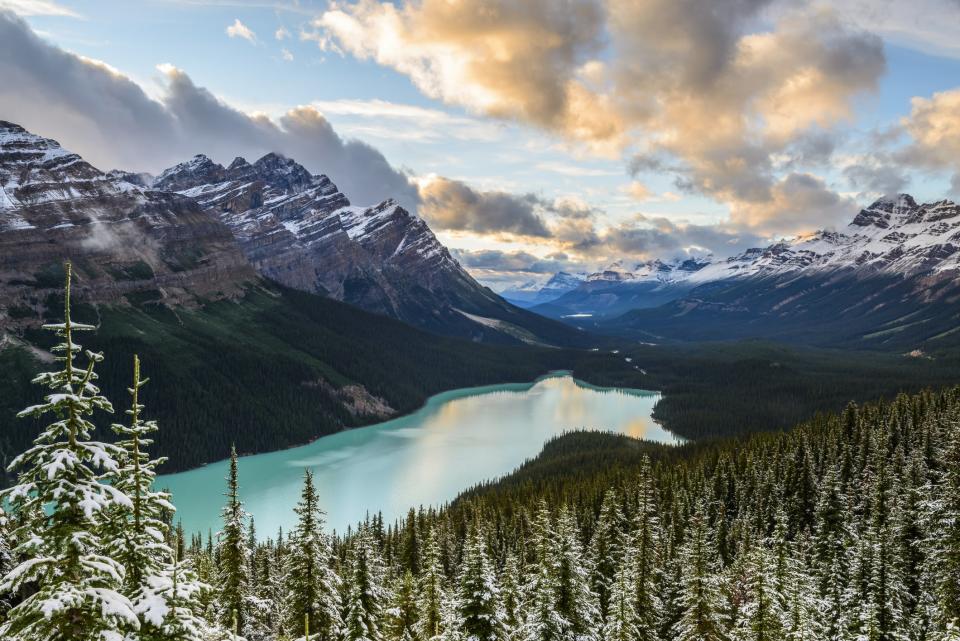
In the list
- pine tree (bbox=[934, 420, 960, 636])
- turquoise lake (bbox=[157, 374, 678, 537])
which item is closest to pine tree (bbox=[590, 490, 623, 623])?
pine tree (bbox=[934, 420, 960, 636])

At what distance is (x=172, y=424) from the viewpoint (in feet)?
618

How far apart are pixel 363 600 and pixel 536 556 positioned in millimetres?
22244

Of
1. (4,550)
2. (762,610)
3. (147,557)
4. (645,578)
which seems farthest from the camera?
(645,578)

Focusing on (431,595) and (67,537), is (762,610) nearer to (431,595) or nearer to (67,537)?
(431,595)

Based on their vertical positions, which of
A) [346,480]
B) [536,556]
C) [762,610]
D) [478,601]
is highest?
[478,601]

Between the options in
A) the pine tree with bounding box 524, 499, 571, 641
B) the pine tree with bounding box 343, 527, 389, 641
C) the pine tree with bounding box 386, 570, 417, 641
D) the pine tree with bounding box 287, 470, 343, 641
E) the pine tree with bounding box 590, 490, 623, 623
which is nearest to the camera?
the pine tree with bounding box 287, 470, 343, 641

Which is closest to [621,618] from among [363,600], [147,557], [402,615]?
[402,615]

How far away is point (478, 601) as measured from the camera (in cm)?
2934

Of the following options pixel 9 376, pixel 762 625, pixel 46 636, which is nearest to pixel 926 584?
pixel 762 625

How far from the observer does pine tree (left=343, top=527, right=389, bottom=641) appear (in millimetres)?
30844

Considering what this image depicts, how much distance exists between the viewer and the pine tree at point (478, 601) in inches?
1147

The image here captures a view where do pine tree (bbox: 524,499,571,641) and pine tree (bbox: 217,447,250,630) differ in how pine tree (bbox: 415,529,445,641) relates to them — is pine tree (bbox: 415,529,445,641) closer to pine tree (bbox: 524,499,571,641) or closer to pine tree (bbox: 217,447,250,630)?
pine tree (bbox: 524,499,571,641)

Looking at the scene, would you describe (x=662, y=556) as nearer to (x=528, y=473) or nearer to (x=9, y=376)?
(x=528, y=473)

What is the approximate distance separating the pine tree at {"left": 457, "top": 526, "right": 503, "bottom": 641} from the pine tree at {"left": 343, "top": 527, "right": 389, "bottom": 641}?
582cm
